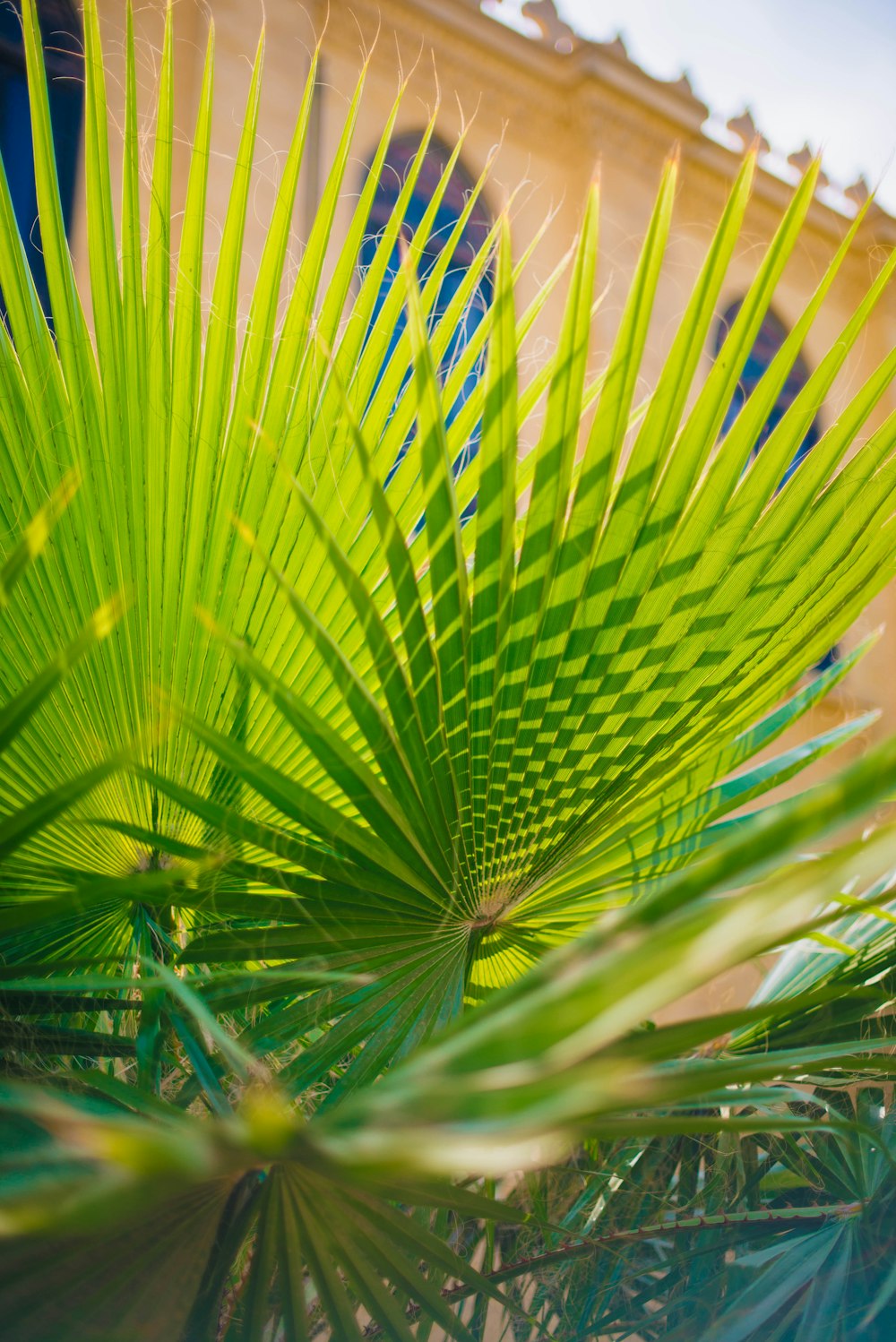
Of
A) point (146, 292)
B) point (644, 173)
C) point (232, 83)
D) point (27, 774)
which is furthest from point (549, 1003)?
point (644, 173)

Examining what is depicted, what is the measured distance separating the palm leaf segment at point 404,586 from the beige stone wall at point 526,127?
143 inches

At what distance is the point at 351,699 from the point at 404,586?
0.10 metres

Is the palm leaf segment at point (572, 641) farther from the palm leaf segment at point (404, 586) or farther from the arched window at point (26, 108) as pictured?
the arched window at point (26, 108)

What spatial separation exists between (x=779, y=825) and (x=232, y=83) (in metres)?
5.37

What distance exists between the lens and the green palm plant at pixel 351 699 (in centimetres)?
65

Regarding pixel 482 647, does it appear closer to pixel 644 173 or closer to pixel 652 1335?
pixel 652 1335

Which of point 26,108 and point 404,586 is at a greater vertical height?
point 26,108

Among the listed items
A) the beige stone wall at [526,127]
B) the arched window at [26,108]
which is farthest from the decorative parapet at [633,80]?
the arched window at [26,108]

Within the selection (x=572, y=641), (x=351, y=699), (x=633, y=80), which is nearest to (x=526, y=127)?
(x=633, y=80)

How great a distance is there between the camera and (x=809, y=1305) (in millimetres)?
839

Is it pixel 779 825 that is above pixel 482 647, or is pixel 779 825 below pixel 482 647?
below

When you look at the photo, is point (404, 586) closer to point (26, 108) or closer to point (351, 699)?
point (351, 699)

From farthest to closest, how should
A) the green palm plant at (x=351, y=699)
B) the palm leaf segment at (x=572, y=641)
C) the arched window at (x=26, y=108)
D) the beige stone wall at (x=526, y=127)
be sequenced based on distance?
the beige stone wall at (x=526, y=127), the arched window at (x=26, y=108), the palm leaf segment at (x=572, y=641), the green palm plant at (x=351, y=699)

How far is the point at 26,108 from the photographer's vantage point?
4148 millimetres
